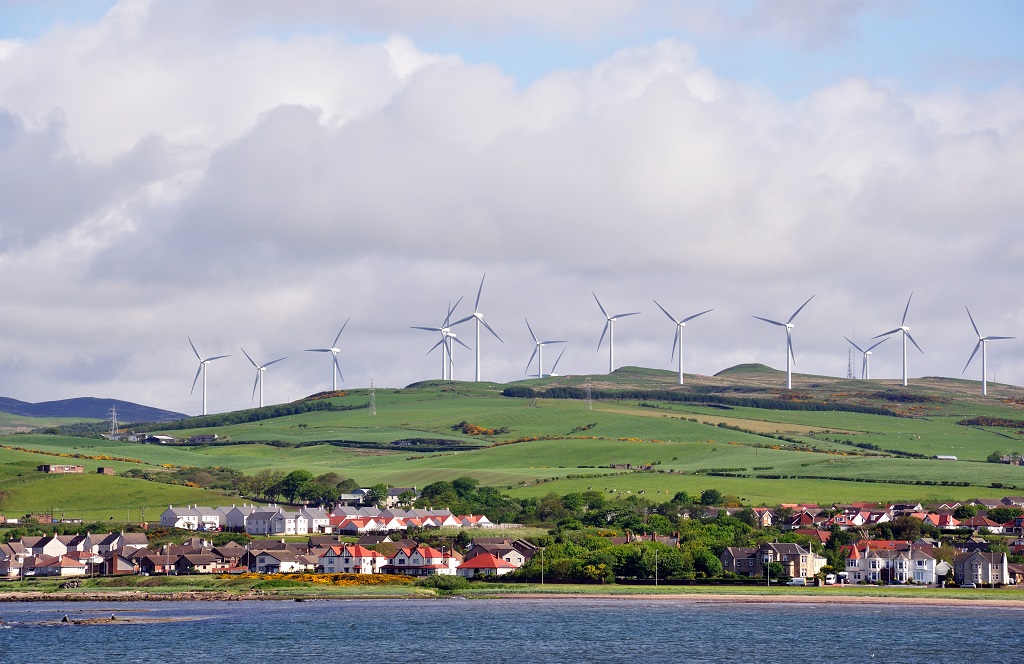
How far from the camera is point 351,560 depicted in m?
129

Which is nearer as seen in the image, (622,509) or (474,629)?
(474,629)

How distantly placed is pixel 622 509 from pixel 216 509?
41401 millimetres

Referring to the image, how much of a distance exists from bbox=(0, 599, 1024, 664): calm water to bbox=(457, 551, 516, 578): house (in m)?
18.4

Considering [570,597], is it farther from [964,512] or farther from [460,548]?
[964,512]

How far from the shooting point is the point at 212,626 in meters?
87.2

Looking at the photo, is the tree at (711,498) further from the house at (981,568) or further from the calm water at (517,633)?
the calm water at (517,633)

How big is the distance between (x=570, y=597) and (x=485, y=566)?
18.7m

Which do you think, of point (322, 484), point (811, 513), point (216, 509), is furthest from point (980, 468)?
point (216, 509)

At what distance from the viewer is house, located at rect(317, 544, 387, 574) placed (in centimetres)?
12825

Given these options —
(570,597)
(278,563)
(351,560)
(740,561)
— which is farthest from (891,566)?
(278,563)

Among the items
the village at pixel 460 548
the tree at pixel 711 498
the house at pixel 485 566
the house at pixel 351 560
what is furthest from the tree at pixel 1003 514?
the house at pixel 351 560

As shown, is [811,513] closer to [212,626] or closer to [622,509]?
[622,509]

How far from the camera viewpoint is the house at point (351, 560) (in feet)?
421

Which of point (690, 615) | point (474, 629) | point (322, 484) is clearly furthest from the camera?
point (322, 484)
